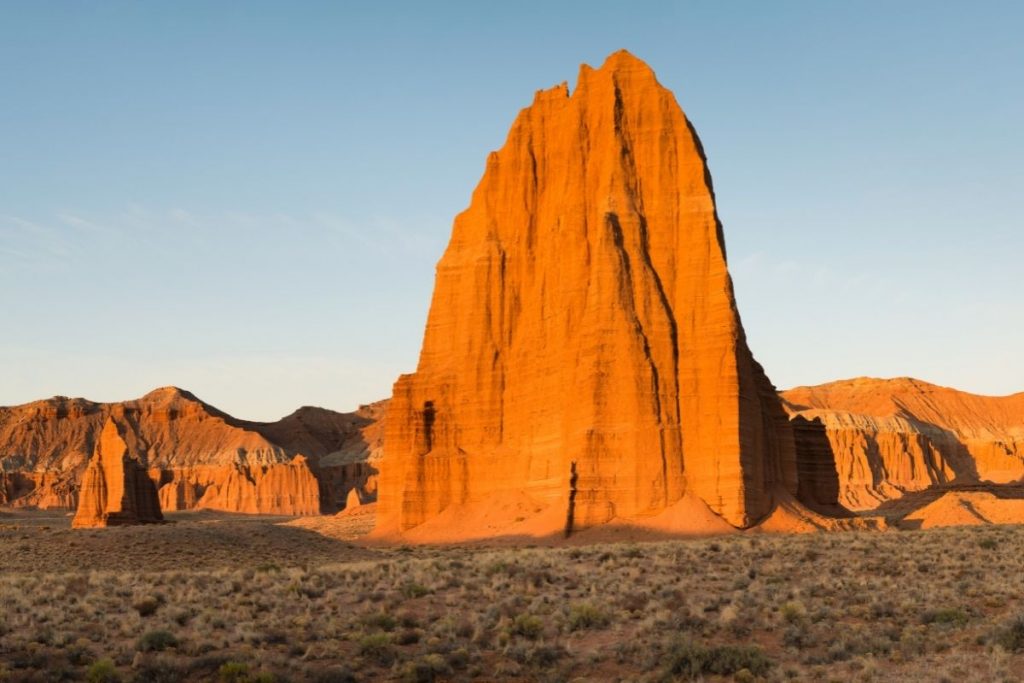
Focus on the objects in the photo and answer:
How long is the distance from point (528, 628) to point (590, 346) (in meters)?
Answer: 28.8

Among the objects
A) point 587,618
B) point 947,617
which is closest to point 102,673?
point 587,618

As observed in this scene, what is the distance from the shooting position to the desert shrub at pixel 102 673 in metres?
18.4

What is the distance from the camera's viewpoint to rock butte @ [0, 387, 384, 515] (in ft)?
494

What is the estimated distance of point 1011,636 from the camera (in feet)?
67.4

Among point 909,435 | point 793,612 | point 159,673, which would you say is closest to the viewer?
point 159,673

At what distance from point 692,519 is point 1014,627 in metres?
25.8

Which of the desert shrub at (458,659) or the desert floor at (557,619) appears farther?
the desert shrub at (458,659)

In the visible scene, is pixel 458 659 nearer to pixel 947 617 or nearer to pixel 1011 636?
pixel 1011 636

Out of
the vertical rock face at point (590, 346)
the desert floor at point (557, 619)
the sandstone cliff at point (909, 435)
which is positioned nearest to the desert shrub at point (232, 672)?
the desert floor at point (557, 619)

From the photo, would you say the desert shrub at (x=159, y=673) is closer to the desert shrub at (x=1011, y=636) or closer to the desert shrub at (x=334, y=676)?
the desert shrub at (x=334, y=676)

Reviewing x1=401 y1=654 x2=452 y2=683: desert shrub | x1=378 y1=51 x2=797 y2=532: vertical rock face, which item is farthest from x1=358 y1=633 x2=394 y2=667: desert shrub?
x1=378 y1=51 x2=797 y2=532: vertical rock face

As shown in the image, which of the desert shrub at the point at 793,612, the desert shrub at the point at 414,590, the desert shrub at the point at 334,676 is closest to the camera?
the desert shrub at the point at 334,676

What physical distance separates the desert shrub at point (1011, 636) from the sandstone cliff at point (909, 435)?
276ft

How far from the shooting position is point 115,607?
24.9 meters
